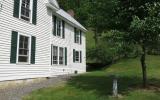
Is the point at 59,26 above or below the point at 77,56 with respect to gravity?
above

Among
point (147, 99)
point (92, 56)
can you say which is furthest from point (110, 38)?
point (92, 56)

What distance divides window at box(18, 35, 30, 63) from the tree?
7564 millimetres

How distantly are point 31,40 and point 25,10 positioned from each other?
7.45 ft

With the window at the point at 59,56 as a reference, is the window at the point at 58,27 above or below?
above

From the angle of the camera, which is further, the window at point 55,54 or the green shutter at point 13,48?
the window at point 55,54

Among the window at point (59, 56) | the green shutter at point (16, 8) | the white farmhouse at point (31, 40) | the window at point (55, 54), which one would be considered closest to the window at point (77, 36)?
the white farmhouse at point (31, 40)

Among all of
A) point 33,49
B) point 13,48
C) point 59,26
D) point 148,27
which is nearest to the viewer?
point 148,27

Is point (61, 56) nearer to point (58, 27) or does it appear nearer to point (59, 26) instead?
point (58, 27)

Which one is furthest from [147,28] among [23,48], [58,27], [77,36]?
[77,36]

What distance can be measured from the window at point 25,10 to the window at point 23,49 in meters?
1.52

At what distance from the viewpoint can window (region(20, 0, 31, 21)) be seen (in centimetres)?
1880

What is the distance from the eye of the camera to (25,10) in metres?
19.2

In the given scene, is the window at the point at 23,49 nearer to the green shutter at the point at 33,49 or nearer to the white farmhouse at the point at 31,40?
the white farmhouse at the point at 31,40

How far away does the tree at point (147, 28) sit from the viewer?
14.5 metres
